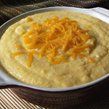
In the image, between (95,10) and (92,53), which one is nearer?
(92,53)

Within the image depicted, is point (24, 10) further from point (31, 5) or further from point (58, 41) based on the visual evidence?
point (58, 41)

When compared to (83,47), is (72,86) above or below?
below

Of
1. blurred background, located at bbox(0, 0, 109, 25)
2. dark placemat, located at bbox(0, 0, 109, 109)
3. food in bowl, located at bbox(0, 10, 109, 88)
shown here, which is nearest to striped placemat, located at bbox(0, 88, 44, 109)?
dark placemat, located at bbox(0, 0, 109, 109)

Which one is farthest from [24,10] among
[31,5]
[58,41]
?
[58,41]

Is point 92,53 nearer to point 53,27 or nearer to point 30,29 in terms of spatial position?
point 53,27

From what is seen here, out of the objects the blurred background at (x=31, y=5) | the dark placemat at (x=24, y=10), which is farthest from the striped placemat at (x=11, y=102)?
the blurred background at (x=31, y=5)

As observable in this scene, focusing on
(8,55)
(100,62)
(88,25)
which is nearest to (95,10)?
(88,25)
